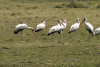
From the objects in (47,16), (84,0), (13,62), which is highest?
(84,0)

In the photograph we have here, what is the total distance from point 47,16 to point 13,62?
13.3m

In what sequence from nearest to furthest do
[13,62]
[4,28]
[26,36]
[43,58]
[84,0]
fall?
[13,62], [43,58], [26,36], [4,28], [84,0]

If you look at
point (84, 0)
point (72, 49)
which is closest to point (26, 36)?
point (72, 49)

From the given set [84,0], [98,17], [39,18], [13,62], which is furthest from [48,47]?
[84,0]

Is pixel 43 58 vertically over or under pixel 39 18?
under

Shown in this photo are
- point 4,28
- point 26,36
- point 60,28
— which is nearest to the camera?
point 60,28

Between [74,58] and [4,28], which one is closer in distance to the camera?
[74,58]

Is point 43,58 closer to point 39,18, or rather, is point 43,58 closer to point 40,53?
point 40,53

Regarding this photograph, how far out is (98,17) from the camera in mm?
20031

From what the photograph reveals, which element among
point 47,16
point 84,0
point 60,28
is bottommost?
point 60,28

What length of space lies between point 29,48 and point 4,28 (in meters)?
5.99

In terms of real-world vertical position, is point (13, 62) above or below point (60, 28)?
below

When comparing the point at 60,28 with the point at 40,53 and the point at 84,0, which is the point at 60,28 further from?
the point at 84,0

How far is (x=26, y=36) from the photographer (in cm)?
1252
